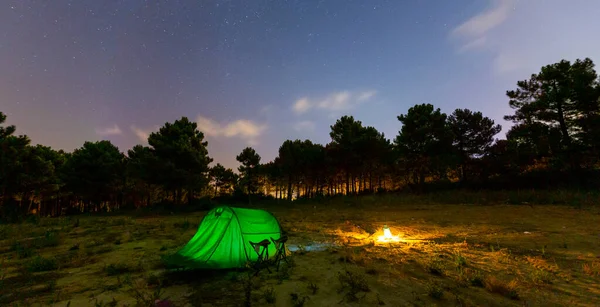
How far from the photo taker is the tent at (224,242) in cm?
677

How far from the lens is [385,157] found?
44094mm

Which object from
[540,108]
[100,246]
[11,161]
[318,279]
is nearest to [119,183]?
[11,161]

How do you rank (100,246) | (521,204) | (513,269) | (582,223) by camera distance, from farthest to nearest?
(521,204) → (582,223) → (100,246) → (513,269)

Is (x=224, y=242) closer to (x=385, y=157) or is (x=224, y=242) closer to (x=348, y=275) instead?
(x=348, y=275)

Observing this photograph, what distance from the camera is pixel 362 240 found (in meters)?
11.3

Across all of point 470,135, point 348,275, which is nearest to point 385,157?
point 470,135

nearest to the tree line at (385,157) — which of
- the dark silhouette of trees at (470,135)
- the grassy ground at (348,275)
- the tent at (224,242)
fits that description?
the dark silhouette of trees at (470,135)

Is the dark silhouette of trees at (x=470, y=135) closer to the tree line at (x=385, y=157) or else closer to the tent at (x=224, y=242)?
the tree line at (x=385, y=157)

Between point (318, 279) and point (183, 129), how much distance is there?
36143 millimetres

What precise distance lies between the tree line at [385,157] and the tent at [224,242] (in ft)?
88.0

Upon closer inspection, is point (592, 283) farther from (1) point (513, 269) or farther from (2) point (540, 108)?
(2) point (540, 108)

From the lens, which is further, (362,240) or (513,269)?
(362,240)

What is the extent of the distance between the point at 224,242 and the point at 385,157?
40414 millimetres

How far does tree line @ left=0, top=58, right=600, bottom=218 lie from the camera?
27578 mm
